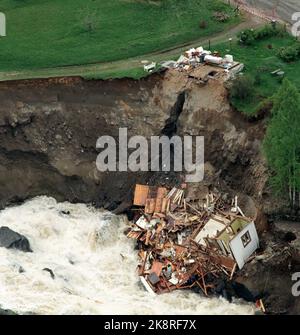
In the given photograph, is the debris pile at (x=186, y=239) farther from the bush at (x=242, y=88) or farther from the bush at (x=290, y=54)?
the bush at (x=290, y=54)

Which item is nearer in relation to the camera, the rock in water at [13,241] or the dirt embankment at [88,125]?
the rock in water at [13,241]

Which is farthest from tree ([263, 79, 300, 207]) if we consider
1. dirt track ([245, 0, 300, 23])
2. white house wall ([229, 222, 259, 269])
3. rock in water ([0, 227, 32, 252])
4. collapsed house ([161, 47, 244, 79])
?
dirt track ([245, 0, 300, 23])

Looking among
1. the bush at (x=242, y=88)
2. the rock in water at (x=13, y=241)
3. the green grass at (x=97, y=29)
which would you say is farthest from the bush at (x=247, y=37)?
the rock in water at (x=13, y=241)

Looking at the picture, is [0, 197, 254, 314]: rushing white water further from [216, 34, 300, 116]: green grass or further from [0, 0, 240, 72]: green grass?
[0, 0, 240, 72]: green grass

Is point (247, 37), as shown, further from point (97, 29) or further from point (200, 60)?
point (97, 29)

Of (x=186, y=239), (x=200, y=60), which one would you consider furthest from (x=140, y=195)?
(x=200, y=60)

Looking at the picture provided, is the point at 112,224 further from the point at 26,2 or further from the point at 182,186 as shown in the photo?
the point at 26,2

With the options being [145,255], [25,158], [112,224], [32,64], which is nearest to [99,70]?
[32,64]
